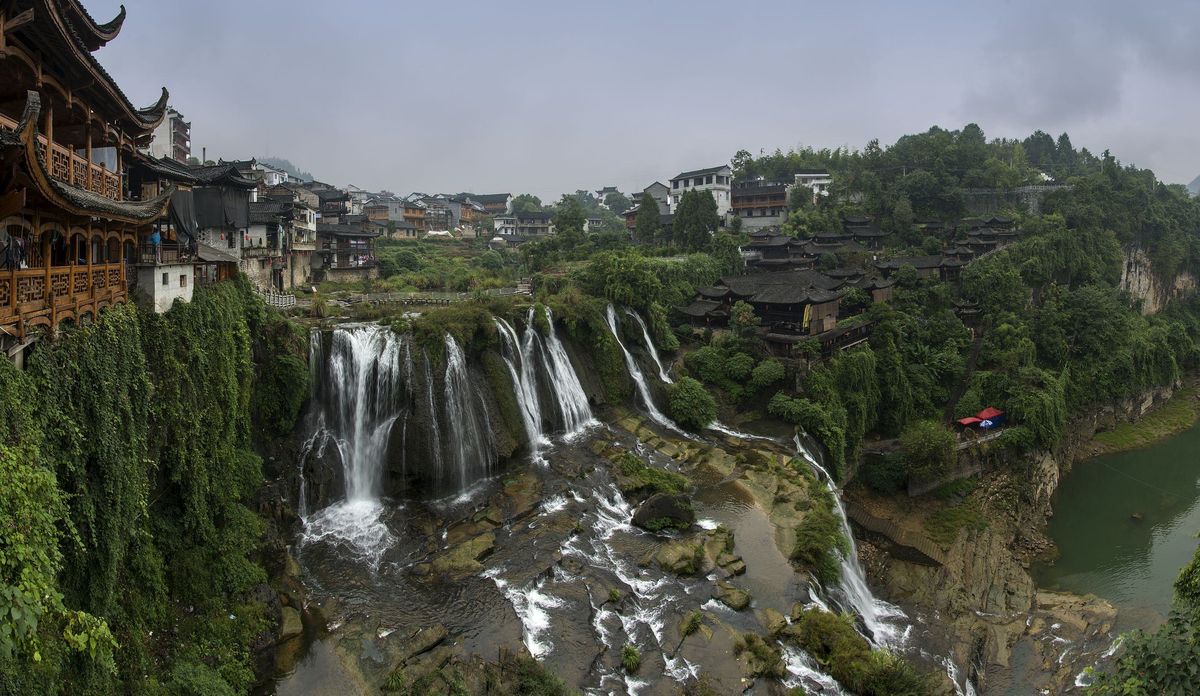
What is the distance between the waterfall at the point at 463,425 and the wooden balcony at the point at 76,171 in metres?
14.1

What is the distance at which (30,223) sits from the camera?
13.4 metres

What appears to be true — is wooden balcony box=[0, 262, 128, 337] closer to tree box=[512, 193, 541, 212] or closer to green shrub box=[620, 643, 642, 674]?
green shrub box=[620, 643, 642, 674]

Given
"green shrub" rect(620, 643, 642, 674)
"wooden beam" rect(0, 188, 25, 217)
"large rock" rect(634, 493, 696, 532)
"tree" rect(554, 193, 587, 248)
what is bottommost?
"green shrub" rect(620, 643, 642, 674)

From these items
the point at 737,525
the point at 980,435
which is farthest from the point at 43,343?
the point at 980,435

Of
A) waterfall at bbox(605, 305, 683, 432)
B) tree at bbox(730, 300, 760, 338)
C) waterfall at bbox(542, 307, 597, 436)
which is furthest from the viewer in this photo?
tree at bbox(730, 300, 760, 338)

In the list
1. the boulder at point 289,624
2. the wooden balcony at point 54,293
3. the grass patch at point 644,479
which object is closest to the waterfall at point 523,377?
the grass patch at point 644,479

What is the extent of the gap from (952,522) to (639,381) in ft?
57.7

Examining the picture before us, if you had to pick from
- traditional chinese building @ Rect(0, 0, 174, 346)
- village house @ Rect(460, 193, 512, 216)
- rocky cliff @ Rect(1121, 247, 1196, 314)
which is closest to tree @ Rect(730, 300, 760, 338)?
traditional chinese building @ Rect(0, 0, 174, 346)

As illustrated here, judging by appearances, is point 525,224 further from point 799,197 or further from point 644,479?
point 644,479

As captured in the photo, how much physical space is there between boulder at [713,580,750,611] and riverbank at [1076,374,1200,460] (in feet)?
114

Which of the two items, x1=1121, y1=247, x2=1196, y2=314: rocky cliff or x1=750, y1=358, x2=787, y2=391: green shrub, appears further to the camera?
x1=1121, y1=247, x2=1196, y2=314: rocky cliff

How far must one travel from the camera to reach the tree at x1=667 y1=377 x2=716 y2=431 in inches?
1435

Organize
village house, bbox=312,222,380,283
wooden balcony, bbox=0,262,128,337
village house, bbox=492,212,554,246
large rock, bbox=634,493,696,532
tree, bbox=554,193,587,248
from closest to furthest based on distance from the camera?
wooden balcony, bbox=0,262,128,337 < large rock, bbox=634,493,696,532 < village house, bbox=312,222,380,283 < tree, bbox=554,193,587,248 < village house, bbox=492,212,554,246

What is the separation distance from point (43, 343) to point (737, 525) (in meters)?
21.8
